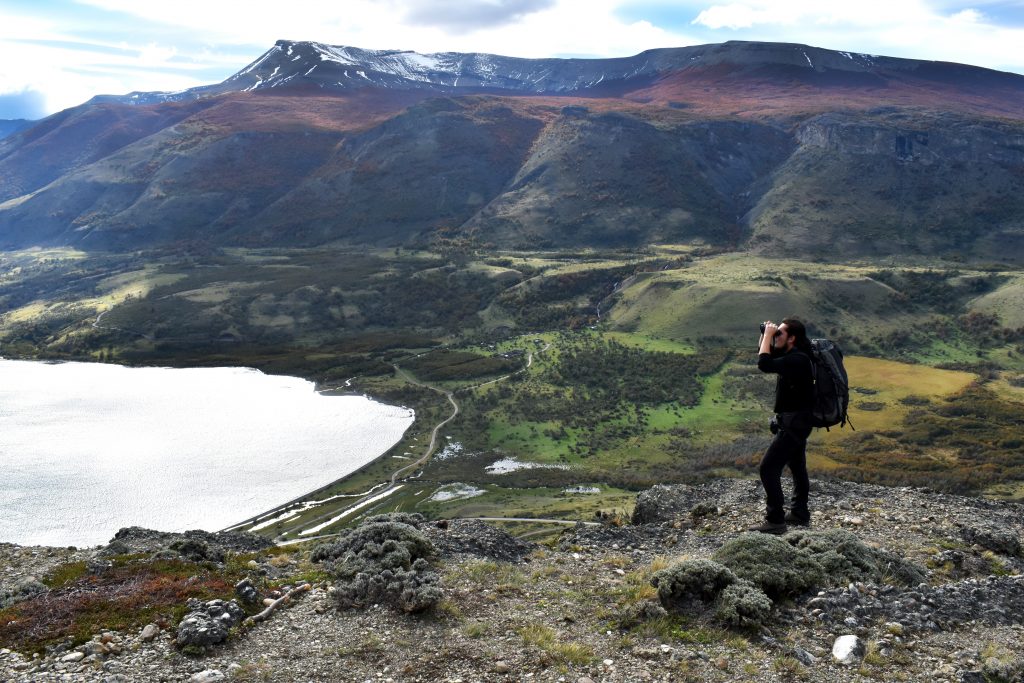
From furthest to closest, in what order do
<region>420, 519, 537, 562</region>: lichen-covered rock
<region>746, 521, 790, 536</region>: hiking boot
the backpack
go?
<region>420, 519, 537, 562</region>: lichen-covered rock → <region>746, 521, 790, 536</region>: hiking boot → the backpack

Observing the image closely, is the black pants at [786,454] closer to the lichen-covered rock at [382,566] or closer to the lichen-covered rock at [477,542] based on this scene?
the lichen-covered rock at [477,542]

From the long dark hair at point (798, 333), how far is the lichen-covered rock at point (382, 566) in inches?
357

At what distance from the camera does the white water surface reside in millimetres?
60469

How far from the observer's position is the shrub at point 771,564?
1380 cm

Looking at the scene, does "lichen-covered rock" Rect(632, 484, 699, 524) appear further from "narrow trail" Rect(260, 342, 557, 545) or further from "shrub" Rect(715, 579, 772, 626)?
"narrow trail" Rect(260, 342, 557, 545)

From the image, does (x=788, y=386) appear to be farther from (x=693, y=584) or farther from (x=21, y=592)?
(x=21, y=592)

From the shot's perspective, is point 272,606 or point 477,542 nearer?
point 272,606

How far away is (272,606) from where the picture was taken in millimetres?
14250

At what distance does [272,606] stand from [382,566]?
2.61 metres

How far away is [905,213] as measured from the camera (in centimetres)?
19250

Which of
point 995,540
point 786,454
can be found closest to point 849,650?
point 786,454

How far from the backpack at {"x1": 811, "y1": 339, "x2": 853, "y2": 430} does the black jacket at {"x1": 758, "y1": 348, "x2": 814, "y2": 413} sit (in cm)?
27

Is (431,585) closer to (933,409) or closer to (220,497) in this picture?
(220,497)

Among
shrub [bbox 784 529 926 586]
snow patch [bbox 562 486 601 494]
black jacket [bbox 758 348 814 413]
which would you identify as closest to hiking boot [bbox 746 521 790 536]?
shrub [bbox 784 529 926 586]
